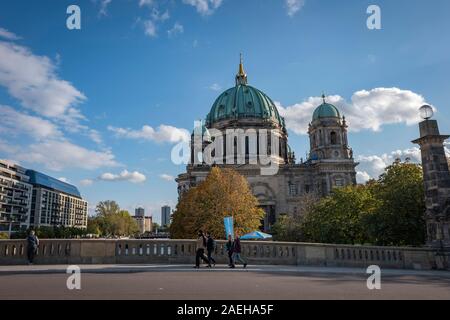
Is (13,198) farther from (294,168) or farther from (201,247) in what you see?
(201,247)

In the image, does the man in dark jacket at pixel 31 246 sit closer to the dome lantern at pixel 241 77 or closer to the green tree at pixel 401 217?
the green tree at pixel 401 217

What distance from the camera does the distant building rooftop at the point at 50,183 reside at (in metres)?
142

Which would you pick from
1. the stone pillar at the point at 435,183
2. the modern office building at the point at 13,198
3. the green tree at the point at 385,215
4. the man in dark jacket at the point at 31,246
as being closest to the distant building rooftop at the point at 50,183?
the modern office building at the point at 13,198

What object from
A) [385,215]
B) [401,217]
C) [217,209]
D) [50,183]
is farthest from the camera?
[50,183]

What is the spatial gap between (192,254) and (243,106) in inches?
3132

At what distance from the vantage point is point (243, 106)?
9600 cm

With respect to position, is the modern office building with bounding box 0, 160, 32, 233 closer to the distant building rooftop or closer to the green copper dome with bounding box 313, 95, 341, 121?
the distant building rooftop

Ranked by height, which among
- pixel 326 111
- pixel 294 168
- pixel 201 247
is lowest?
pixel 201 247

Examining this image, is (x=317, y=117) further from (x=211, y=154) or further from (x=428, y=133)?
(x=428, y=133)

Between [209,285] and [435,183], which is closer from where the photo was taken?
[209,285]

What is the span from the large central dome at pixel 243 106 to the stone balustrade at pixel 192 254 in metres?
75.9

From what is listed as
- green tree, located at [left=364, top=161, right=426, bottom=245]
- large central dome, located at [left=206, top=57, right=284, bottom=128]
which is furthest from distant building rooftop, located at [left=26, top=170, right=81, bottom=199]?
green tree, located at [left=364, top=161, right=426, bottom=245]

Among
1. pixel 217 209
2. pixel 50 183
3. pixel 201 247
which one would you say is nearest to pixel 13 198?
pixel 50 183

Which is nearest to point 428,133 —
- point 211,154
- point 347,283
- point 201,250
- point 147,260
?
point 347,283
